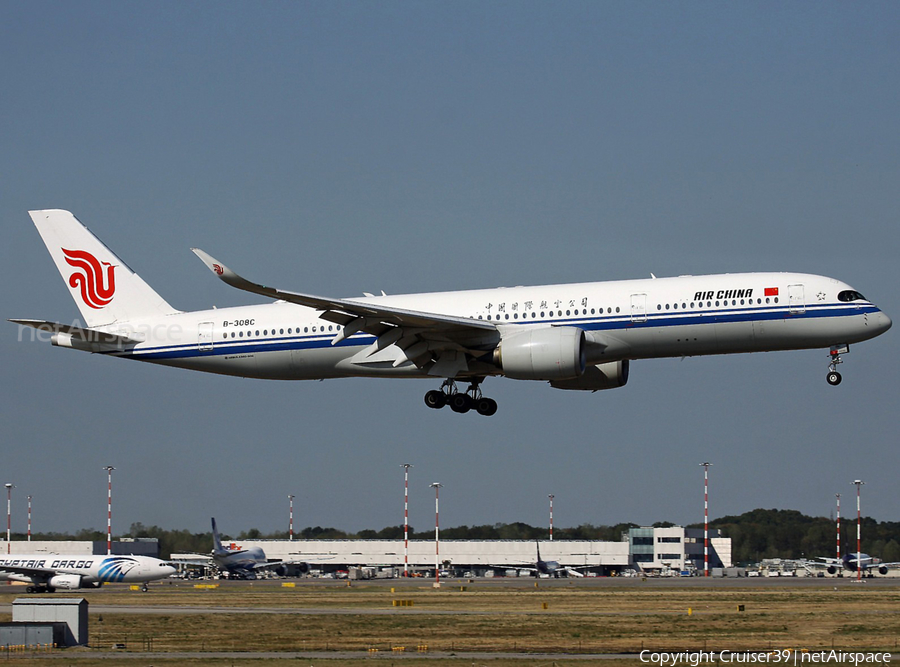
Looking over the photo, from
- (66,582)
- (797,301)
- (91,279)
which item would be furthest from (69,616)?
(66,582)

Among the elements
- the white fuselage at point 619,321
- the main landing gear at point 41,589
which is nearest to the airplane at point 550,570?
the main landing gear at point 41,589

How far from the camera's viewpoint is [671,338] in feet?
135

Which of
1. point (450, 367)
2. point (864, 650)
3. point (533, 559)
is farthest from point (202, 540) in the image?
point (864, 650)

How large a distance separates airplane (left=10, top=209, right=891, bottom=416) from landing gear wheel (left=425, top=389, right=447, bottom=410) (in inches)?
2.0

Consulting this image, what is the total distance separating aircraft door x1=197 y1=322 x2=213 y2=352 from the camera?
4712cm

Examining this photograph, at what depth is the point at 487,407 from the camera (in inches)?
1821

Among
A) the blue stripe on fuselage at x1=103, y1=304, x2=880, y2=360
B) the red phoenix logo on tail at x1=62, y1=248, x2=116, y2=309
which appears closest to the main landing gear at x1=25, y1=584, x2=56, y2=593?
the red phoenix logo on tail at x1=62, y1=248, x2=116, y2=309

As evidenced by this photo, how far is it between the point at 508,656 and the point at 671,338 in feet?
41.8

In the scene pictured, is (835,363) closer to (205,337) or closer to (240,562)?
(205,337)

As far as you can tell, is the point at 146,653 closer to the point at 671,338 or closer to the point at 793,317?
the point at 671,338

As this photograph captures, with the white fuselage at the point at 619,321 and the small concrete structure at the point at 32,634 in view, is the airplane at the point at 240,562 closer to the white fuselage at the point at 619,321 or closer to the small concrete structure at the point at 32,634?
the white fuselage at the point at 619,321

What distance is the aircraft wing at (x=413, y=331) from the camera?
4109 cm

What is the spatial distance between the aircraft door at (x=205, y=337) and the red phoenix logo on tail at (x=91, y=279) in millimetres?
5528

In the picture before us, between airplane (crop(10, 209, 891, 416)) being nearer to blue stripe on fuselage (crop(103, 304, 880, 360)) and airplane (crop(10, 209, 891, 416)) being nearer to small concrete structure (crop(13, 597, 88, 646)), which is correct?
blue stripe on fuselage (crop(103, 304, 880, 360))
